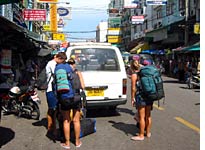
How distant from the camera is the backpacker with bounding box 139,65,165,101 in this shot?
7.64m

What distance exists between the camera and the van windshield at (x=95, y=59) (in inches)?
409

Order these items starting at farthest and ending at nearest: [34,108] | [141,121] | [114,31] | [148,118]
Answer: [114,31]
[34,108]
[148,118]
[141,121]

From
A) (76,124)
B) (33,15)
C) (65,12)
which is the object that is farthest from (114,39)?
(76,124)

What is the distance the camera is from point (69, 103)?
7020mm

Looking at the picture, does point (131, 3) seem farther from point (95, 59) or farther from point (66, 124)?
point (66, 124)

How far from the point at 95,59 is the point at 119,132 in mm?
2607

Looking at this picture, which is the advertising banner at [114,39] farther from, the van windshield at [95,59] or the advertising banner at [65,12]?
the van windshield at [95,59]

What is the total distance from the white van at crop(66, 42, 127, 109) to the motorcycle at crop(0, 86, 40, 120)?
1.55 m

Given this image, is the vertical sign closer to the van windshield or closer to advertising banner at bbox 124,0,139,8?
advertising banner at bbox 124,0,139,8

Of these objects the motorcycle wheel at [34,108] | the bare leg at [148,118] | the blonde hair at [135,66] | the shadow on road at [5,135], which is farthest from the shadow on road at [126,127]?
the shadow on road at [5,135]

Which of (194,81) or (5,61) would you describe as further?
(194,81)

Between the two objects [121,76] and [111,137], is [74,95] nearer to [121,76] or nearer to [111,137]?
[111,137]

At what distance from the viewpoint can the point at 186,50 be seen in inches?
1030

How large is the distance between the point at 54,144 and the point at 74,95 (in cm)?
116
